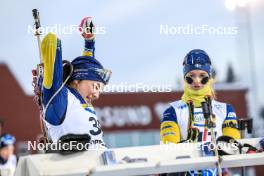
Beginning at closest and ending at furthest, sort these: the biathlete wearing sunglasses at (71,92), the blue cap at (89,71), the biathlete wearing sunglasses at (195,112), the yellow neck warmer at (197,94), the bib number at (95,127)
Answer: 1. the biathlete wearing sunglasses at (71,92)
2. the bib number at (95,127)
3. the blue cap at (89,71)
4. the biathlete wearing sunglasses at (195,112)
5. the yellow neck warmer at (197,94)

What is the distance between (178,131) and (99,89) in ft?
2.72

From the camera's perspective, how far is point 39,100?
199 inches

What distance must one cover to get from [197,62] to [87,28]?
3.86ft

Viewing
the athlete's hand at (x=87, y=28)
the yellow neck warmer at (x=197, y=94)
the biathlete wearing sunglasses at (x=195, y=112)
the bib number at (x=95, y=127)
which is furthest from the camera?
the athlete's hand at (x=87, y=28)

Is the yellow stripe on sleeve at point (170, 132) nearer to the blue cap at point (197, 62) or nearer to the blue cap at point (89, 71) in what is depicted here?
the blue cap at point (197, 62)

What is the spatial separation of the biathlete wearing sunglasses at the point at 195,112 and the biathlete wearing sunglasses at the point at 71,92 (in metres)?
0.70

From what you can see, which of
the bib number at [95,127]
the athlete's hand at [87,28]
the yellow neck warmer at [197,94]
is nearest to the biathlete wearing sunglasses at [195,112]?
the yellow neck warmer at [197,94]

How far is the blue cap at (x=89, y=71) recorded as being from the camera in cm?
501

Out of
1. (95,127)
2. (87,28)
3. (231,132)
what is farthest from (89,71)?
(231,132)

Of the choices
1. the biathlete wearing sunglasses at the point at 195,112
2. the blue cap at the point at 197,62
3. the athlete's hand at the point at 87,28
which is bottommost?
the biathlete wearing sunglasses at the point at 195,112

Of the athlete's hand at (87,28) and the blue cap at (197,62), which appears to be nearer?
the blue cap at (197,62)

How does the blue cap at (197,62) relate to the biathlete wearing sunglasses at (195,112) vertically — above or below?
above

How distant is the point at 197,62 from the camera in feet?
17.8

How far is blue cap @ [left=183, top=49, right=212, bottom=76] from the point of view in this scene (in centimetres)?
543
